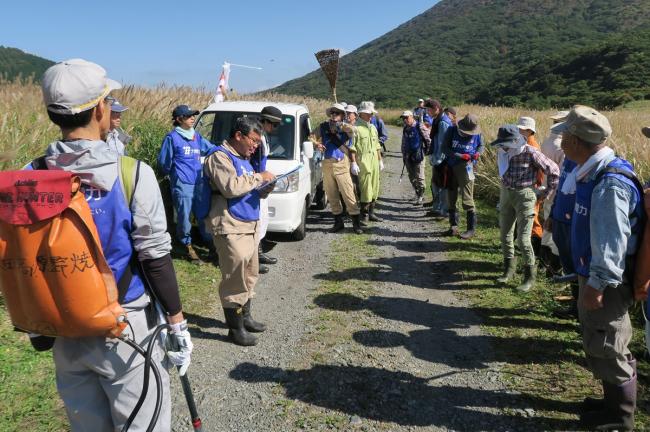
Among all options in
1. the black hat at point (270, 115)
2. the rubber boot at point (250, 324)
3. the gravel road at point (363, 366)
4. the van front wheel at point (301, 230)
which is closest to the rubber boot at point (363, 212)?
the van front wheel at point (301, 230)

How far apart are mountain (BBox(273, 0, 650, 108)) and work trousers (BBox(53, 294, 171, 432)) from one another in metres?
49.3

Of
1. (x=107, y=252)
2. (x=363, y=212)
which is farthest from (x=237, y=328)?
(x=363, y=212)

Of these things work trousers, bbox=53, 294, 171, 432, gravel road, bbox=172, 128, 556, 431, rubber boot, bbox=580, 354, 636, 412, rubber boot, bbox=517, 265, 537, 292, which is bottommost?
gravel road, bbox=172, 128, 556, 431

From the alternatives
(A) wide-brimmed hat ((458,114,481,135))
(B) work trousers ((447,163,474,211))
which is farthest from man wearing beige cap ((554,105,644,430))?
(B) work trousers ((447,163,474,211))

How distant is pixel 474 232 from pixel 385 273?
2.30m

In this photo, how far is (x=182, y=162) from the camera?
5941mm

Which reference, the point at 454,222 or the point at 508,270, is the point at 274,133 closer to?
the point at 454,222

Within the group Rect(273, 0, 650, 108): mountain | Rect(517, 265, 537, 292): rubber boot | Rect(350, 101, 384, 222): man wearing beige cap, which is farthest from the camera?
Rect(273, 0, 650, 108): mountain

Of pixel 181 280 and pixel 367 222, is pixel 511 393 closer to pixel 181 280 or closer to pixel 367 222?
pixel 181 280

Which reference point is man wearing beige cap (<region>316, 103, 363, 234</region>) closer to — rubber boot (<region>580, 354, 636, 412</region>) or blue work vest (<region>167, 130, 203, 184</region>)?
blue work vest (<region>167, 130, 203, 184</region>)

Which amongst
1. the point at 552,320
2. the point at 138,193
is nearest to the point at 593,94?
the point at 552,320

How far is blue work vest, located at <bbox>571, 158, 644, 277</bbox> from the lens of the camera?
2.88 m

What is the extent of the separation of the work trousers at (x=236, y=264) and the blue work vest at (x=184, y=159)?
2164 mm

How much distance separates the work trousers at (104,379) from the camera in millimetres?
1864
